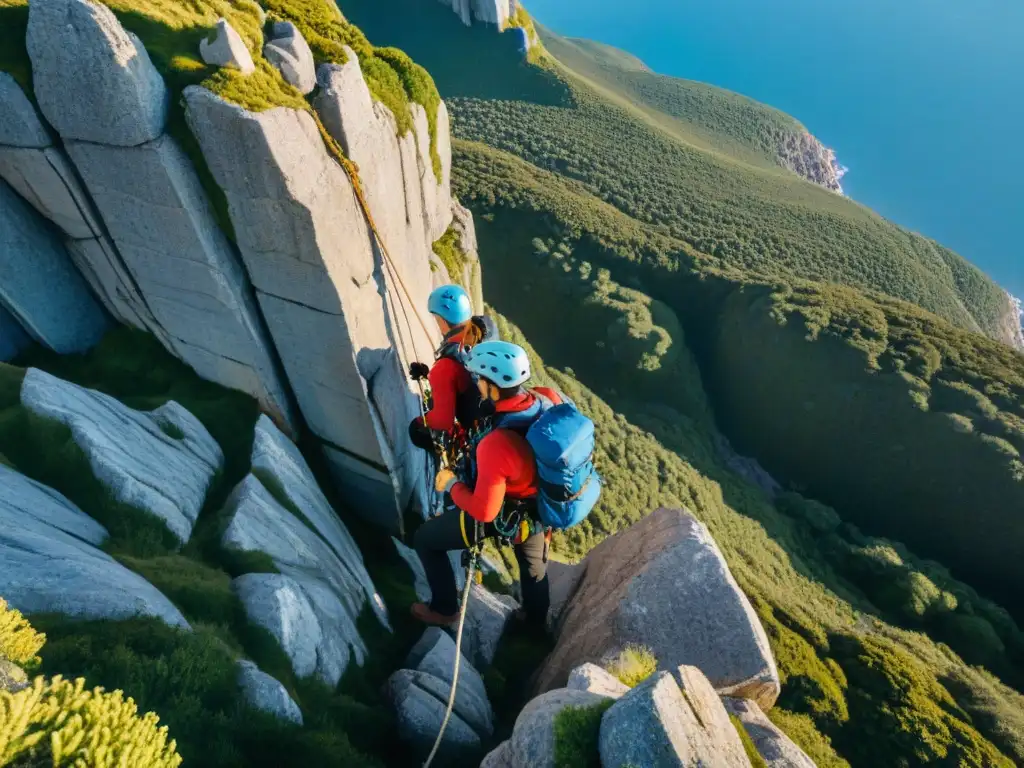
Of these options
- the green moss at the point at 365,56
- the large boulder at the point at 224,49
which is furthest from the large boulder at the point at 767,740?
the green moss at the point at 365,56

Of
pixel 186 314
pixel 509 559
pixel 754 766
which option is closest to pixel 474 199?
pixel 509 559

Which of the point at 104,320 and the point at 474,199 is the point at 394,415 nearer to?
the point at 104,320

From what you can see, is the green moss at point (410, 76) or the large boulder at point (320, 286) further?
the green moss at point (410, 76)

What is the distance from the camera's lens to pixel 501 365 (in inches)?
341

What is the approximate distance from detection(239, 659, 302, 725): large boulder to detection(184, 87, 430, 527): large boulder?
6479mm

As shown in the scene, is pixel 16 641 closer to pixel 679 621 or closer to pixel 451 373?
pixel 451 373

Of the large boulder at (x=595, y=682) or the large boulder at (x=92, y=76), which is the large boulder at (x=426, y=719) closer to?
the large boulder at (x=595, y=682)

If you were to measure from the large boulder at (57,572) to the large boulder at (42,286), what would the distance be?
5.50m

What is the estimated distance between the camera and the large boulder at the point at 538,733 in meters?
6.07

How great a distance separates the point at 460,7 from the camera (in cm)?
11500

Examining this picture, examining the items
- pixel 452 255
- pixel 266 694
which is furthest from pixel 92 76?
pixel 452 255

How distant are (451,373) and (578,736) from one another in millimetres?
6651

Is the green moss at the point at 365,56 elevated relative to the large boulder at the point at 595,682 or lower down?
elevated

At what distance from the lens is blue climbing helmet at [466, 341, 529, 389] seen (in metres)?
8.65
